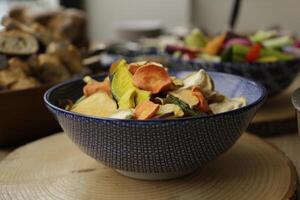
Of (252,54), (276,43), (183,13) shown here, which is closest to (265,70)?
(252,54)

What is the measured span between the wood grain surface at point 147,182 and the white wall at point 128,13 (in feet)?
6.42

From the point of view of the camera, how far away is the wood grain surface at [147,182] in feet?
1.75

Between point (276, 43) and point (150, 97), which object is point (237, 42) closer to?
point (276, 43)

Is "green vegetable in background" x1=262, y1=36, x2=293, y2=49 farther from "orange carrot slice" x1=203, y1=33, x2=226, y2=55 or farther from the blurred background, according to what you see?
the blurred background

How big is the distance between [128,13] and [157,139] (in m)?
2.20

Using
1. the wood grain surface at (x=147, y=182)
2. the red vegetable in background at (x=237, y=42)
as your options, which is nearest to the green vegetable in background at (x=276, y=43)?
the red vegetable in background at (x=237, y=42)

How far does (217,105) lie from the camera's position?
0.58 meters

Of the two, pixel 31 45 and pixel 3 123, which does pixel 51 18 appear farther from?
pixel 3 123

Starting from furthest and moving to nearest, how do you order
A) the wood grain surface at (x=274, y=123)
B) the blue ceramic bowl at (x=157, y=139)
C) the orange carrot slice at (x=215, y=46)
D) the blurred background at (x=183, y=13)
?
the blurred background at (x=183, y=13) < the orange carrot slice at (x=215, y=46) < the wood grain surface at (x=274, y=123) < the blue ceramic bowl at (x=157, y=139)

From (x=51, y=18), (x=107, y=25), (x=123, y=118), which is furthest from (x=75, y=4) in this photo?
(x=123, y=118)

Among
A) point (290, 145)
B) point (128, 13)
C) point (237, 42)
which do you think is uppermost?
point (237, 42)

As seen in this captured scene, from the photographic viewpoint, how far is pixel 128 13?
262cm

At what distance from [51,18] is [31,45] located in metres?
0.76

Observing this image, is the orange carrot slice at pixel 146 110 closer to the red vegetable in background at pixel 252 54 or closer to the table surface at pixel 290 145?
the table surface at pixel 290 145
